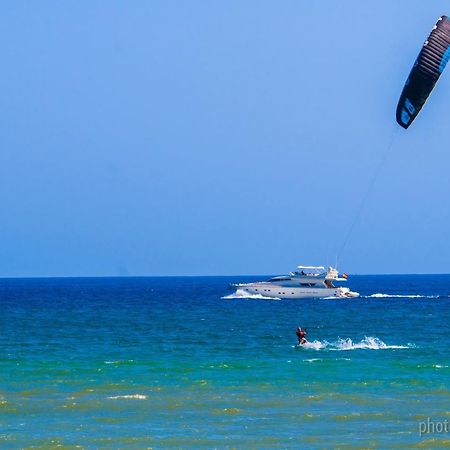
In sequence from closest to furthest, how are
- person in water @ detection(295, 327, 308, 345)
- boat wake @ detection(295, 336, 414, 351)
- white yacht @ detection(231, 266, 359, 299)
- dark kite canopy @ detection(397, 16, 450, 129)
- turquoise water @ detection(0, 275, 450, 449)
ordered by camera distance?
turquoise water @ detection(0, 275, 450, 449) < dark kite canopy @ detection(397, 16, 450, 129) < boat wake @ detection(295, 336, 414, 351) < person in water @ detection(295, 327, 308, 345) < white yacht @ detection(231, 266, 359, 299)

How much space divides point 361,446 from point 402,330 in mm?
39412

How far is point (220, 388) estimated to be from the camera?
33.1 m

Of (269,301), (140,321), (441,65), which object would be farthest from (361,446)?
(269,301)

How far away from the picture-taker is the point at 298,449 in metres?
23.9

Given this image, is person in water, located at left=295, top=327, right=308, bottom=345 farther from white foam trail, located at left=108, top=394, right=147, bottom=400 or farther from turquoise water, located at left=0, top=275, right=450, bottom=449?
white foam trail, located at left=108, top=394, right=147, bottom=400

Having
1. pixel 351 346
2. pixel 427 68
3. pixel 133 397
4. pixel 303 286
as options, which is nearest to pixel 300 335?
pixel 351 346

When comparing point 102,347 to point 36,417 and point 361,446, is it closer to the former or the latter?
point 36,417

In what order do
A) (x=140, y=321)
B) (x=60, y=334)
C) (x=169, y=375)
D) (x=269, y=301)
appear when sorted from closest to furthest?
1. (x=169, y=375)
2. (x=60, y=334)
3. (x=140, y=321)
4. (x=269, y=301)

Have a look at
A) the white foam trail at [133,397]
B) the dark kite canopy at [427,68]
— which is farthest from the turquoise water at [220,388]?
the dark kite canopy at [427,68]

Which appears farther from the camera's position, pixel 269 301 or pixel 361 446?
pixel 269 301

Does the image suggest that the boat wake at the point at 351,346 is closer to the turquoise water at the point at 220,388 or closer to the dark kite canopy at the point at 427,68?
the turquoise water at the point at 220,388

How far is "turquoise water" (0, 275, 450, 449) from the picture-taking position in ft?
83.8

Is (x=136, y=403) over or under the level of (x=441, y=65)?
under

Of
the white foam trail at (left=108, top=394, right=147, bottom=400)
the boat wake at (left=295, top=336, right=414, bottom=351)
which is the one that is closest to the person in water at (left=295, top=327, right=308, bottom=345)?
the boat wake at (left=295, top=336, right=414, bottom=351)
